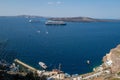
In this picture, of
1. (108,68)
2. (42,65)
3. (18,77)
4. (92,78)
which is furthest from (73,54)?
(18,77)

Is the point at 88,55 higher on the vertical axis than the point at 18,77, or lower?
lower

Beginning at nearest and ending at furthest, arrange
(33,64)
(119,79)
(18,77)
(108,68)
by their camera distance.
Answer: (18,77) < (119,79) < (108,68) < (33,64)

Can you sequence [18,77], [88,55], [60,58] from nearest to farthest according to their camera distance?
[18,77], [60,58], [88,55]

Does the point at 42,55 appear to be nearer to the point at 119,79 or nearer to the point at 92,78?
the point at 92,78

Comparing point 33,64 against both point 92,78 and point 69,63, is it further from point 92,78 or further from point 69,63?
point 92,78

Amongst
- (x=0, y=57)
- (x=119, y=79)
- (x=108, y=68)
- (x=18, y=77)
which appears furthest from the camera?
(x=0, y=57)

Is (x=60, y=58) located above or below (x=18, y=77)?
below

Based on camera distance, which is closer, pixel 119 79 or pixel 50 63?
pixel 119 79

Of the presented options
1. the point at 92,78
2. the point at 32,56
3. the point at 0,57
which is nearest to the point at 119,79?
the point at 92,78

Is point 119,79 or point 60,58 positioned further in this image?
point 60,58
